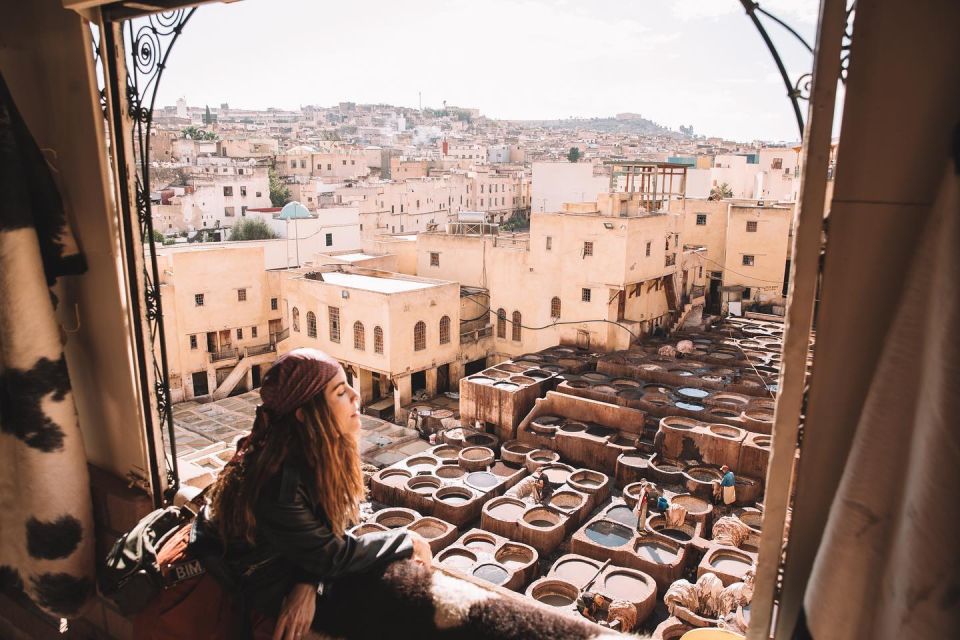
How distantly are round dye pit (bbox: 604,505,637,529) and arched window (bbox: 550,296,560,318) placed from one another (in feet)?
36.7

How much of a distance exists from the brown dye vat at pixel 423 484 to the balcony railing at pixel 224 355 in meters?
13.5

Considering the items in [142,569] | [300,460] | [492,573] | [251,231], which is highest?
[300,460]

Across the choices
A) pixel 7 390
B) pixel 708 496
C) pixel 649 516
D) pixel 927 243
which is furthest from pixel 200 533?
pixel 708 496

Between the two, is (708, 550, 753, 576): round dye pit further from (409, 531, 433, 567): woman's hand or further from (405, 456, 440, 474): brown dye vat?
(409, 531, 433, 567): woman's hand

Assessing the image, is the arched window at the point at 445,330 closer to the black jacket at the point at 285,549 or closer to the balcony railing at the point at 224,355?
the balcony railing at the point at 224,355

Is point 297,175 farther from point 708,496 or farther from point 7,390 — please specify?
point 7,390

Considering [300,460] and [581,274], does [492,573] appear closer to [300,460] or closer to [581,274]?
[300,460]

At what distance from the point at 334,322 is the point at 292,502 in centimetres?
1966

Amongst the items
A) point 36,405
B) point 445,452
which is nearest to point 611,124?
point 445,452

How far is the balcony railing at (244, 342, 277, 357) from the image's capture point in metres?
24.6

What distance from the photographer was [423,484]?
12.9 meters

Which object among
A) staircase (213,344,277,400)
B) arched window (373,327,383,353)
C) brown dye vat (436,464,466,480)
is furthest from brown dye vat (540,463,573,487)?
staircase (213,344,277,400)

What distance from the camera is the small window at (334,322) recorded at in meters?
21.2

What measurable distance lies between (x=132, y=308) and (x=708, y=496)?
11.0 metres
